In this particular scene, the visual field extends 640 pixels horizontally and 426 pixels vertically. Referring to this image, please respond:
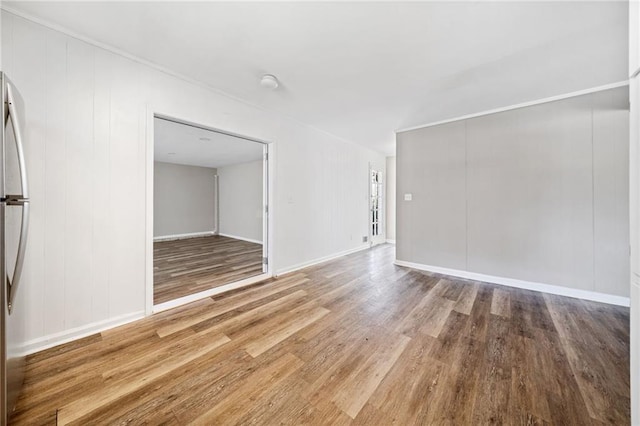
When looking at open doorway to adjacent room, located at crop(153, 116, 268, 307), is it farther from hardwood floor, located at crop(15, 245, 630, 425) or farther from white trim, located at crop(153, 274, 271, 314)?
hardwood floor, located at crop(15, 245, 630, 425)

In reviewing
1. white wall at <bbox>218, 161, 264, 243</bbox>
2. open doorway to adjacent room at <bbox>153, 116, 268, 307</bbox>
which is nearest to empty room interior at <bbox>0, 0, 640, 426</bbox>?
open doorway to adjacent room at <bbox>153, 116, 268, 307</bbox>

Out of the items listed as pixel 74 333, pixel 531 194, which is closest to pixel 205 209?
pixel 74 333

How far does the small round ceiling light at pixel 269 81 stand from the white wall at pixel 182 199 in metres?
5.84

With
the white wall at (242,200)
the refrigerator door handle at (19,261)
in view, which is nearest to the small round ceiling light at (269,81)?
the refrigerator door handle at (19,261)

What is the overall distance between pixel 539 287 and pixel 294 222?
3.60 meters

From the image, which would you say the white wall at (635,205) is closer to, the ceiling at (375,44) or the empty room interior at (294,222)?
the empty room interior at (294,222)

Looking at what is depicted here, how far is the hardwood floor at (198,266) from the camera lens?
306 centimetres

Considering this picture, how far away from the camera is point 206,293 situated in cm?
288

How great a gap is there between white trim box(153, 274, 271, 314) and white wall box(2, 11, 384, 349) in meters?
0.23

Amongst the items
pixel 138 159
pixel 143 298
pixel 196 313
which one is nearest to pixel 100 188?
pixel 138 159

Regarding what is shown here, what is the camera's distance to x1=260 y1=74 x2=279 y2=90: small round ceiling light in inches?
99.4

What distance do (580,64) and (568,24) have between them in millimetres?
859

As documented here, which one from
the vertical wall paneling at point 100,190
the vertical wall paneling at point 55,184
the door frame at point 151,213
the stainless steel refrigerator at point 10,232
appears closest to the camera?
the stainless steel refrigerator at point 10,232

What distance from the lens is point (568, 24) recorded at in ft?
5.96
